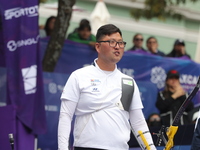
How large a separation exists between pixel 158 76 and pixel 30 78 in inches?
163

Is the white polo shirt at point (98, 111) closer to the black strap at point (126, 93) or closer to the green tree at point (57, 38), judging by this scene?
the black strap at point (126, 93)

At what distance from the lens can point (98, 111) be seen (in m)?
6.38

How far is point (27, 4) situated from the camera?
976 cm

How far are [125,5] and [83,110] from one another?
20176mm

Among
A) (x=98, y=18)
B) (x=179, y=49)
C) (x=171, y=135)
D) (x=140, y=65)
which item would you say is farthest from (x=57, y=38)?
(x=171, y=135)

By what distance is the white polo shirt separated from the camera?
20.7 feet

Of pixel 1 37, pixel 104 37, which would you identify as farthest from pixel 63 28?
pixel 104 37

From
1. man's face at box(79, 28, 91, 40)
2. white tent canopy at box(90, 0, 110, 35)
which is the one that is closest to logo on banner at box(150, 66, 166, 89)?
man's face at box(79, 28, 91, 40)

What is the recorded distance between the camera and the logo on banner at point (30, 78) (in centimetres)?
978

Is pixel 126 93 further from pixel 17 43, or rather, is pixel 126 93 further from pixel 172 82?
pixel 172 82

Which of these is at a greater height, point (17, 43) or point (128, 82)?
point (128, 82)

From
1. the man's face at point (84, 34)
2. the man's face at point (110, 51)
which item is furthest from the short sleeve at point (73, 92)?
the man's face at point (84, 34)

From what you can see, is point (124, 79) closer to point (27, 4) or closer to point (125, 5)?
point (27, 4)

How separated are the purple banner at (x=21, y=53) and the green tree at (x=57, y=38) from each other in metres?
1.94
